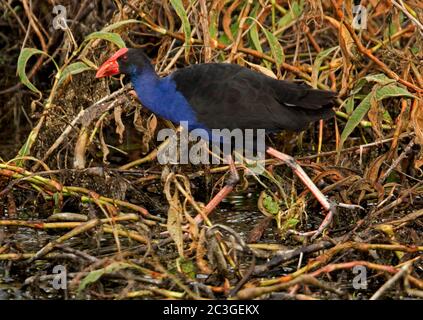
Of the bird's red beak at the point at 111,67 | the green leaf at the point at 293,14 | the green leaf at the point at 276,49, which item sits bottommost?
the bird's red beak at the point at 111,67

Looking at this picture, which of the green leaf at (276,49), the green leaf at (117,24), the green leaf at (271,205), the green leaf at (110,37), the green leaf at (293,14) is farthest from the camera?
the green leaf at (293,14)

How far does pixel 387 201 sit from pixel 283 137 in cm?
116

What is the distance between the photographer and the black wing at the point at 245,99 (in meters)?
3.78

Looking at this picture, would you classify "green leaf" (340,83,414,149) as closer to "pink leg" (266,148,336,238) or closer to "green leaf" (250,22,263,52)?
"pink leg" (266,148,336,238)

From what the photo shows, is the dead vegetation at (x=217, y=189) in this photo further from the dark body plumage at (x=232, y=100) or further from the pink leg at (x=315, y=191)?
the dark body plumage at (x=232, y=100)

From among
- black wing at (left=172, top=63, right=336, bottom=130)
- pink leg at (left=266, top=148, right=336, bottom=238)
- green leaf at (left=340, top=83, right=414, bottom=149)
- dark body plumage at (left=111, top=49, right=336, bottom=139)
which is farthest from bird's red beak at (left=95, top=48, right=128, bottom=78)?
green leaf at (left=340, top=83, right=414, bottom=149)

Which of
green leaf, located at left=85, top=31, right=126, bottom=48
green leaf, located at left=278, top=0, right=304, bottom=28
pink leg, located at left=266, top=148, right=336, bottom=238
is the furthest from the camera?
green leaf, located at left=278, top=0, right=304, bottom=28

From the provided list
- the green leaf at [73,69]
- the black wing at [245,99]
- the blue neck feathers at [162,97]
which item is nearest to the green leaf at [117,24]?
the green leaf at [73,69]

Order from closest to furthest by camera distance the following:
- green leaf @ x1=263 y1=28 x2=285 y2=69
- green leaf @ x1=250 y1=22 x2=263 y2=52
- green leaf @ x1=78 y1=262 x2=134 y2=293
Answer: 1. green leaf @ x1=78 y1=262 x2=134 y2=293
2. green leaf @ x1=263 y1=28 x2=285 y2=69
3. green leaf @ x1=250 y1=22 x2=263 y2=52

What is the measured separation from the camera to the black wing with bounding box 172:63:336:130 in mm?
3783

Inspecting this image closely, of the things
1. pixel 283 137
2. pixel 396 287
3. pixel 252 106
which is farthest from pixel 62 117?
pixel 396 287

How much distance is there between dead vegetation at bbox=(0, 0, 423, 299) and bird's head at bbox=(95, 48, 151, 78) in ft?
0.55

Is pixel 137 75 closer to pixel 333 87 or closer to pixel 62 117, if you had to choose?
pixel 62 117
